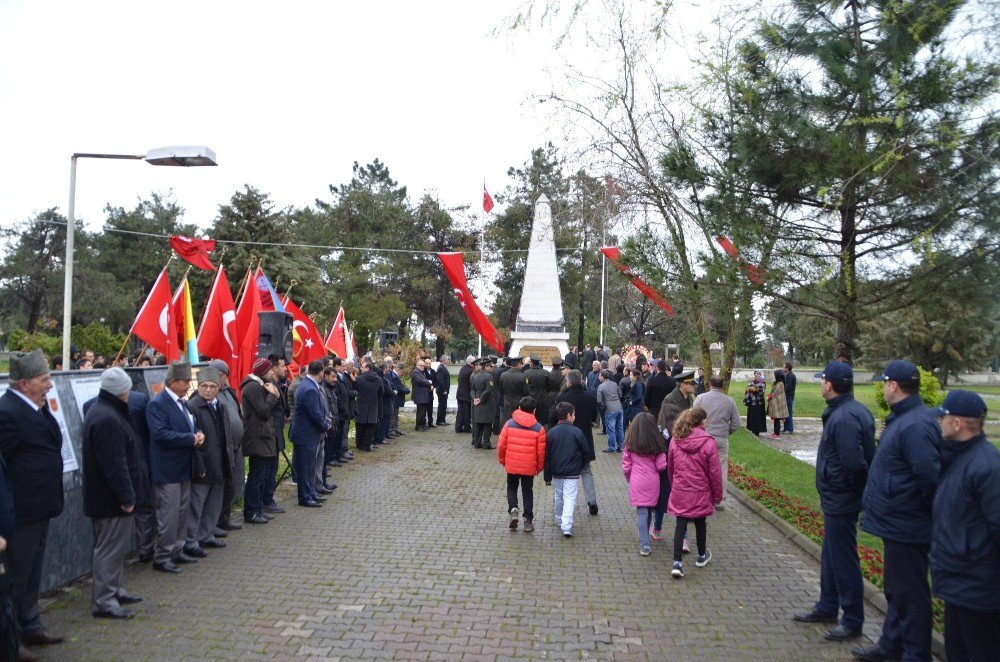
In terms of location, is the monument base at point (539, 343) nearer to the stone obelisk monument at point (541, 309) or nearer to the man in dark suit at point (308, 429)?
the stone obelisk monument at point (541, 309)

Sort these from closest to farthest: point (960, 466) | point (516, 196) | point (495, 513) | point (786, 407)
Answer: point (960, 466) < point (495, 513) < point (786, 407) < point (516, 196)

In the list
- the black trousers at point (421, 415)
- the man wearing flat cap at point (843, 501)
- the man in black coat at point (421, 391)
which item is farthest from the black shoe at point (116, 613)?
the black trousers at point (421, 415)

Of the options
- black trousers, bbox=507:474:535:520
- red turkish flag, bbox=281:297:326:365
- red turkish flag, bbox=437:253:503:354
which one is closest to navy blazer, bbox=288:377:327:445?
black trousers, bbox=507:474:535:520

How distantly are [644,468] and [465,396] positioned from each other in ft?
33.9

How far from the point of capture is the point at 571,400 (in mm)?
9977

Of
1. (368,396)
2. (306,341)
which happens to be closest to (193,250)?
(306,341)

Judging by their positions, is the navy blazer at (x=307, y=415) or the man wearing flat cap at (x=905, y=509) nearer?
the man wearing flat cap at (x=905, y=509)

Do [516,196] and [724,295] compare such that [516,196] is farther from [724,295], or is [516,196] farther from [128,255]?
[724,295]

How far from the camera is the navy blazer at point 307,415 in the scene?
9711mm

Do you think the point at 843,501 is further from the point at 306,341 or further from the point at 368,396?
the point at 306,341

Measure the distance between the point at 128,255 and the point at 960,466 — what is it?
63.8 metres

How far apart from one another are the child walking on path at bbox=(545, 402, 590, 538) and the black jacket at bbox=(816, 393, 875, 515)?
331 cm

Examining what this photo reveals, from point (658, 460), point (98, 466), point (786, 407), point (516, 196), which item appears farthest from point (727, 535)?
point (516, 196)

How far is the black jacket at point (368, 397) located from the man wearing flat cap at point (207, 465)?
6948mm
